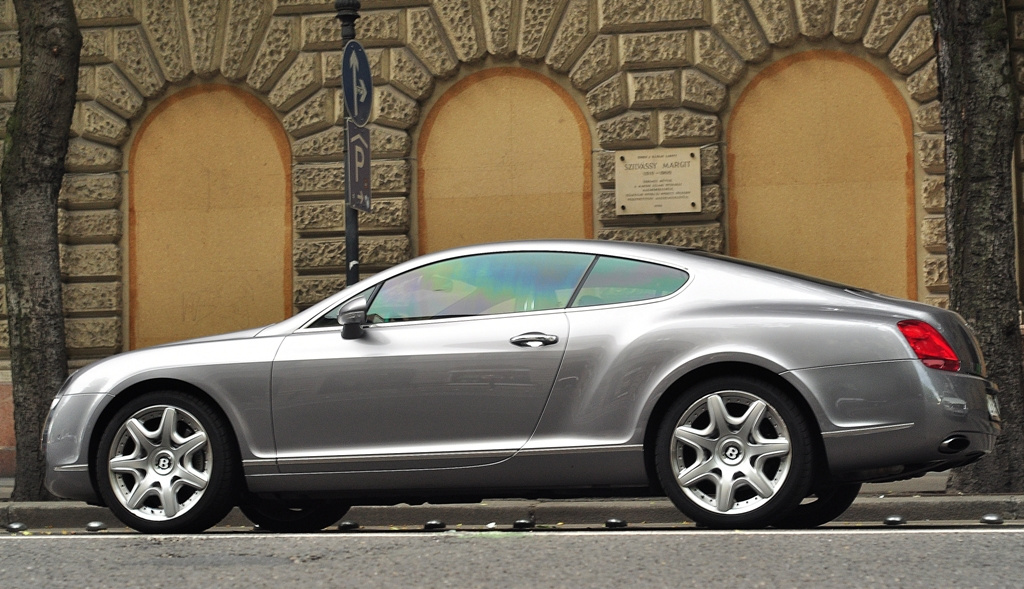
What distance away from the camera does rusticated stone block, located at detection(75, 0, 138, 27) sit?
14.5m

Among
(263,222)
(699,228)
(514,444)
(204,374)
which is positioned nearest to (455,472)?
(514,444)

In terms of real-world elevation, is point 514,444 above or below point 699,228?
below

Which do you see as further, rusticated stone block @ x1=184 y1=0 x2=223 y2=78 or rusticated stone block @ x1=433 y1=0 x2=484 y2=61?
rusticated stone block @ x1=184 y1=0 x2=223 y2=78

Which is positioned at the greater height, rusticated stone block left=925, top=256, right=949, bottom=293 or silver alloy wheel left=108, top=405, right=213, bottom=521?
rusticated stone block left=925, top=256, right=949, bottom=293

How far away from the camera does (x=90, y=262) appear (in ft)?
47.6

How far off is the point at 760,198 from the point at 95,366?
24.7 feet

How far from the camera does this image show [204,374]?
7270 millimetres

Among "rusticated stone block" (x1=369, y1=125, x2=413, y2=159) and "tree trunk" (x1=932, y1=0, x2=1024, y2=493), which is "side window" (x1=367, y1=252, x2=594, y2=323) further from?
"rusticated stone block" (x1=369, y1=125, x2=413, y2=159)

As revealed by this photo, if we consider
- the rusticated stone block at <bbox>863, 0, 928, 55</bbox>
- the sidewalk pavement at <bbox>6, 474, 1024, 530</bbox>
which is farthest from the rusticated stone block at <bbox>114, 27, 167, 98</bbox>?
the rusticated stone block at <bbox>863, 0, 928, 55</bbox>

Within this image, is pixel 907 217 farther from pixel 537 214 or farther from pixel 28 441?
pixel 28 441

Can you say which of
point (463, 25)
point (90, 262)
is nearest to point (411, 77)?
point (463, 25)

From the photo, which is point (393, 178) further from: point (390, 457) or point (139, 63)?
point (390, 457)

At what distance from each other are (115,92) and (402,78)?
2.81 meters

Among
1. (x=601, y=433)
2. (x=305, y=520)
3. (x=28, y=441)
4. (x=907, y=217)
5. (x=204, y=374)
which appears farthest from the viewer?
(x=907, y=217)
